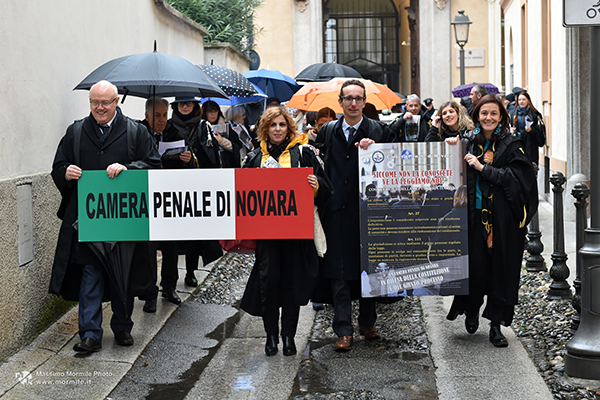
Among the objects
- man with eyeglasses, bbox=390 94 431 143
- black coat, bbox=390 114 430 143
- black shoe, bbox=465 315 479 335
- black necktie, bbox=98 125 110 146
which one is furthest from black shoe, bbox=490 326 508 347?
black coat, bbox=390 114 430 143

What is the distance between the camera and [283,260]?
595 centimetres

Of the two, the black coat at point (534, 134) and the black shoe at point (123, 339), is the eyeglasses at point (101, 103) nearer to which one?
the black shoe at point (123, 339)

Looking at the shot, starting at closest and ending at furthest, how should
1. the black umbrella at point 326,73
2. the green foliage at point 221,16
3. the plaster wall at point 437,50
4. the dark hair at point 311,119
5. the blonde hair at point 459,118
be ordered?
the blonde hair at point 459,118 → the dark hair at point 311,119 → the black umbrella at point 326,73 → the green foliage at point 221,16 → the plaster wall at point 437,50

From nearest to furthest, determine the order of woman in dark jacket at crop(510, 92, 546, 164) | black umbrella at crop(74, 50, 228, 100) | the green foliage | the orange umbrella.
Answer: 1. black umbrella at crop(74, 50, 228, 100)
2. the orange umbrella
3. woman in dark jacket at crop(510, 92, 546, 164)
4. the green foliage

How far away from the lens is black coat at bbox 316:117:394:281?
19.8 feet

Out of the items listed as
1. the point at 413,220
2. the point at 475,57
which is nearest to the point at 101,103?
the point at 413,220

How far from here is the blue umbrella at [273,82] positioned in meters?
14.3

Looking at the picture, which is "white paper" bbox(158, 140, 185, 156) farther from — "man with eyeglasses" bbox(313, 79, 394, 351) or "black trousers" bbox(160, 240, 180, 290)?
"man with eyeglasses" bbox(313, 79, 394, 351)

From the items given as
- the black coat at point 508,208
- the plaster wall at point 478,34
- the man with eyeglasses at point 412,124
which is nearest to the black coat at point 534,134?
the man with eyeglasses at point 412,124

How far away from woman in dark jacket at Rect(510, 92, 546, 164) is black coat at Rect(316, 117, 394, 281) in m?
7.96

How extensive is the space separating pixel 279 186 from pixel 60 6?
280 cm

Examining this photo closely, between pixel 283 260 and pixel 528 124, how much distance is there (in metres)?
8.64

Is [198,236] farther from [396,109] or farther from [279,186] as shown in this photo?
[396,109]

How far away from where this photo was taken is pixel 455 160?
5.93m
